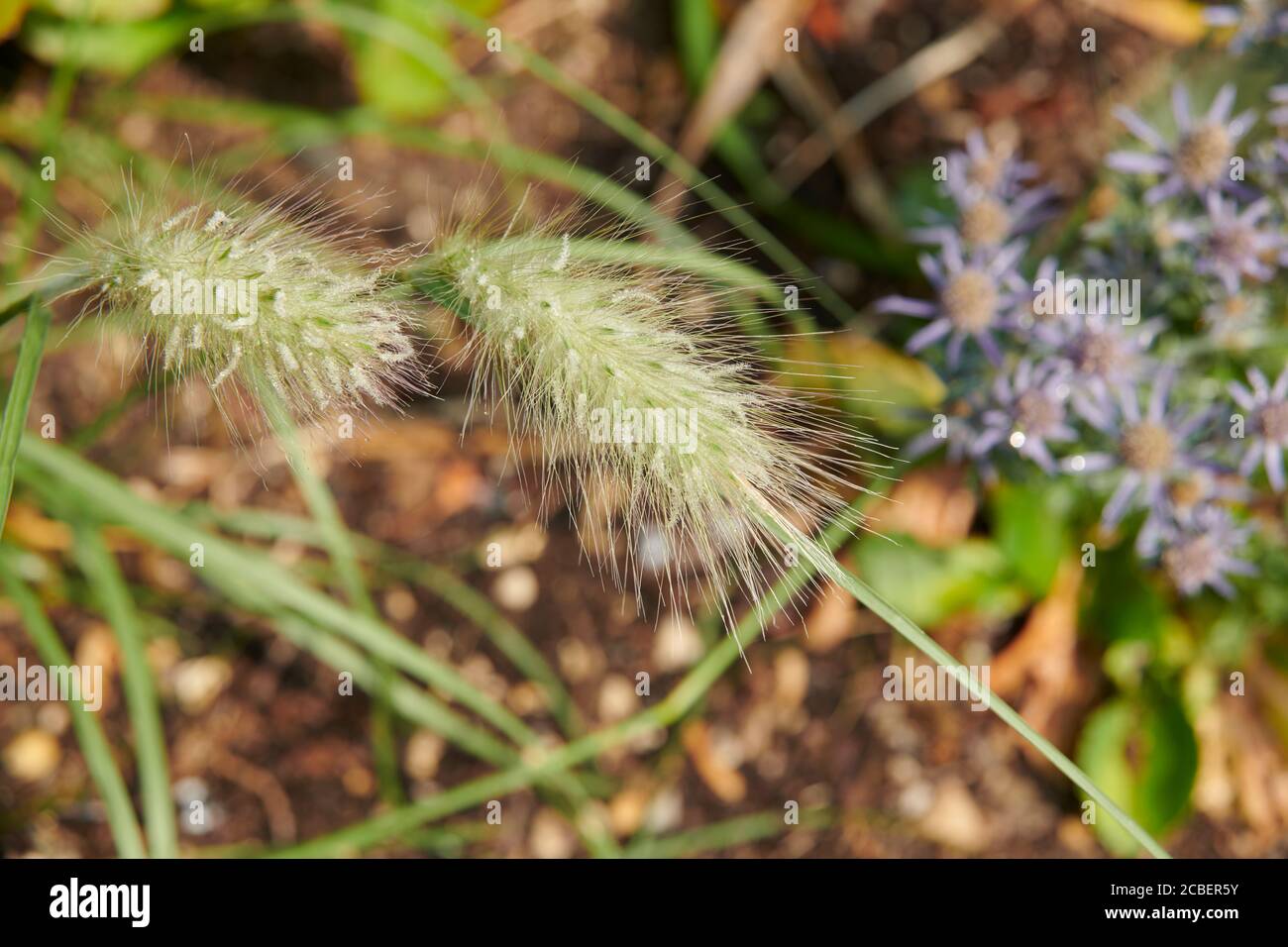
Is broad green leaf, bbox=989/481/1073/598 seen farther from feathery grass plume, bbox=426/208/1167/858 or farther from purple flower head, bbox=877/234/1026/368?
feathery grass plume, bbox=426/208/1167/858

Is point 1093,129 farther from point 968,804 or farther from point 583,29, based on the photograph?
point 968,804

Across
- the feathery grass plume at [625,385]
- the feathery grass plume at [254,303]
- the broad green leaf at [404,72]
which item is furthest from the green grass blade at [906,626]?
the broad green leaf at [404,72]

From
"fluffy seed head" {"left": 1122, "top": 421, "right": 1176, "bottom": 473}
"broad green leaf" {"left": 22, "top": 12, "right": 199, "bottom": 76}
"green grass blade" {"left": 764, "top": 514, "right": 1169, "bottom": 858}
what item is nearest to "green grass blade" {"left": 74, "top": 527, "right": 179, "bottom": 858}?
"green grass blade" {"left": 764, "top": 514, "right": 1169, "bottom": 858}

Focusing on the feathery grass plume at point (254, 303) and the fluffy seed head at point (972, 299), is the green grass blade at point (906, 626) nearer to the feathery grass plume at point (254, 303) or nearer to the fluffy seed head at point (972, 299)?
the feathery grass plume at point (254, 303)

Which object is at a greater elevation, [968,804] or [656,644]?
[656,644]

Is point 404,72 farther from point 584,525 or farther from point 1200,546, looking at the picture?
point 1200,546
